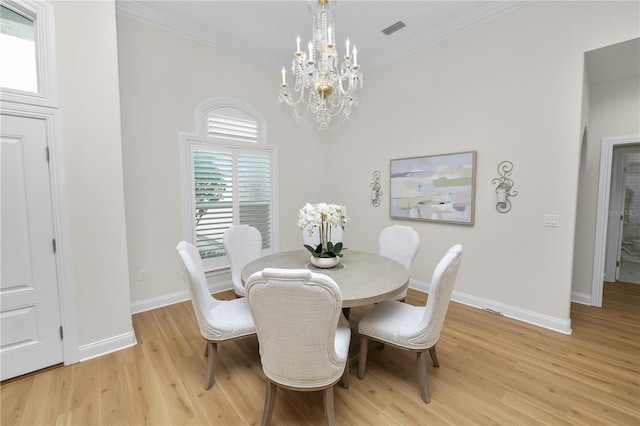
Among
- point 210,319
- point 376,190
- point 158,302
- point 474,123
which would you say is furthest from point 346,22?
point 158,302

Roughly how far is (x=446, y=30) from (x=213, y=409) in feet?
14.3

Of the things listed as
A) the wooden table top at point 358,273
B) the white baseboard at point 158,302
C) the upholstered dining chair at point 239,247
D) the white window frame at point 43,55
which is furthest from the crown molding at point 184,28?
the white baseboard at point 158,302

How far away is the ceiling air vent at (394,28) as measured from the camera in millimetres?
3155

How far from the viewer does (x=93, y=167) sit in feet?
7.16

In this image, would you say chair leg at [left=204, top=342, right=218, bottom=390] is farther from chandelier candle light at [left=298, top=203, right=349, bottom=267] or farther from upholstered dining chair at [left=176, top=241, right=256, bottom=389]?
chandelier candle light at [left=298, top=203, right=349, bottom=267]

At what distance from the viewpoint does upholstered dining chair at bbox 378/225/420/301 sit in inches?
107

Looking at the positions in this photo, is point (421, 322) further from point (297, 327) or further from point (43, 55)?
point (43, 55)

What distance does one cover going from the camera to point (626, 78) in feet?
9.57

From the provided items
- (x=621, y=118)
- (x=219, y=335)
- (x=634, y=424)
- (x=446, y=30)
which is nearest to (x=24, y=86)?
(x=219, y=335)

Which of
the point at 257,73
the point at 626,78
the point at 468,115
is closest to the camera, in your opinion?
the point at 626,78

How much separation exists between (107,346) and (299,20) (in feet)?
12.6

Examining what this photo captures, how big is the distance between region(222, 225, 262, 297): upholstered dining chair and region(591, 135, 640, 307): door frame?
155 inches

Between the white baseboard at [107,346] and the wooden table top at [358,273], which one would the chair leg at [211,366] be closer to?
the wooden table top at [358,273]

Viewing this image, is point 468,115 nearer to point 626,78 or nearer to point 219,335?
point 626,78
